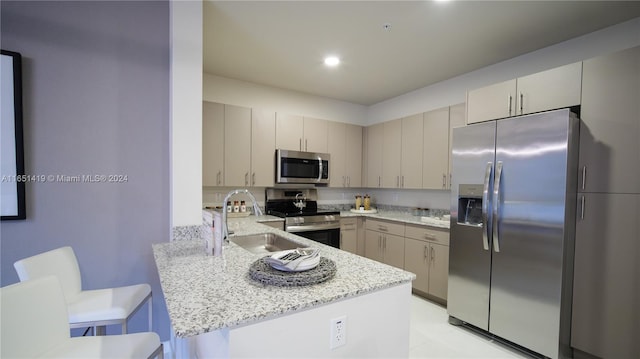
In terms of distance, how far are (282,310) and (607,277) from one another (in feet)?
7.66

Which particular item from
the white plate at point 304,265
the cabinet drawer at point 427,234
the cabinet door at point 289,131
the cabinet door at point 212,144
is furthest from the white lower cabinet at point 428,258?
the cabinet door at point 212,144

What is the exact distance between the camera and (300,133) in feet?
12.7

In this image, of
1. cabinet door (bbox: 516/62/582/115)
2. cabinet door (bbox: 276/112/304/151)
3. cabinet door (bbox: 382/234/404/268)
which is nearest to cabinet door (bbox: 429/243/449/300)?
cabinet door (bbox: 382/234/404/268)

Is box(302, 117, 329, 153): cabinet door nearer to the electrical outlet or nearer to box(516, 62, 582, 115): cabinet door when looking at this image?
box(516, 62, 582, 115): cabinet door

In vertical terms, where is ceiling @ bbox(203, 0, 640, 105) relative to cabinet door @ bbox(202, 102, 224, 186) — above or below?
above

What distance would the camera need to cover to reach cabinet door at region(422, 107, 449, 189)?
3287 mm

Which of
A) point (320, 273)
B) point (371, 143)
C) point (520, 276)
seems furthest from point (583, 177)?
point (371, 143)

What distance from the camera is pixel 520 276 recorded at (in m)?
2.14

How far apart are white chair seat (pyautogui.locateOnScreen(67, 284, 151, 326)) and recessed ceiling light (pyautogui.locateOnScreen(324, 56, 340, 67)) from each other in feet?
8.45

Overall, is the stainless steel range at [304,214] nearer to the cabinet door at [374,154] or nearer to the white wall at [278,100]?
the cabinet door at [374,154]

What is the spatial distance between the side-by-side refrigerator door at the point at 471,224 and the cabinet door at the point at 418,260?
1.52ft

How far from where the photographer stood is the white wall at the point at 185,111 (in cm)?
188

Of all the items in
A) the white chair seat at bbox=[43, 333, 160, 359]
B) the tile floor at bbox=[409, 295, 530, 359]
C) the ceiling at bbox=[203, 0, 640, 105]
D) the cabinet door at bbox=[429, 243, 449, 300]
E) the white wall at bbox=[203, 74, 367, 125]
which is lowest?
the tile floor at bbox=[409, 295, 530, 359]

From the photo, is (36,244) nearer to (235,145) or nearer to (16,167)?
(16,167)
